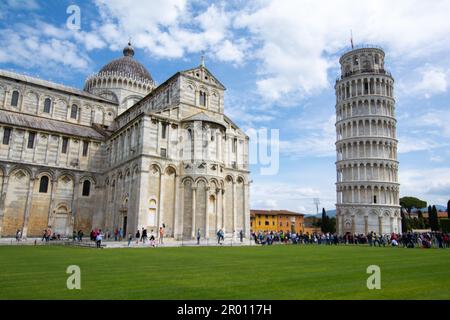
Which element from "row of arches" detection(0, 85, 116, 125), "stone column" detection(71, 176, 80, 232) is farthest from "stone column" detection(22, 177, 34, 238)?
"row of arches" detection(0, 85, 116, 125)

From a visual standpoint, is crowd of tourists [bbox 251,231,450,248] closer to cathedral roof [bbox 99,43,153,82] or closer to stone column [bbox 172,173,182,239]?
stone column [bbox 172,173,182,239]

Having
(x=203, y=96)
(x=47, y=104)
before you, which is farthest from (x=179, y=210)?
(x=47, y=104)

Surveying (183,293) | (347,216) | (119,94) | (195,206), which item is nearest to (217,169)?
(195,206)

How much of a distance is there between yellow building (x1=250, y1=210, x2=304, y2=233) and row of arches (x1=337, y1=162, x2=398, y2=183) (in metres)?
27.0

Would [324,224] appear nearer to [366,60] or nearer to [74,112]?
[366,60]

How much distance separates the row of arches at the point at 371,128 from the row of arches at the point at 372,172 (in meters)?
5.59

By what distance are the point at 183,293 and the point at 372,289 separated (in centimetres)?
427

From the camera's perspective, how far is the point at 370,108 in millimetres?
61750

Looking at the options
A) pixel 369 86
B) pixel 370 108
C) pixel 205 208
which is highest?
pixel 369 86

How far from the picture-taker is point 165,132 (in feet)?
117

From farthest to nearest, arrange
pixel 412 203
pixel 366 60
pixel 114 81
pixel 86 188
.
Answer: pixel 412 203
pixel 366 60
pixel 114 81
pixel 86 188

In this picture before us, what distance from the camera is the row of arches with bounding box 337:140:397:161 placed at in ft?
198

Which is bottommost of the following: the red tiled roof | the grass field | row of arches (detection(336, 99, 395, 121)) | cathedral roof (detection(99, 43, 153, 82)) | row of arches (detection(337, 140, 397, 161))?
the grass field

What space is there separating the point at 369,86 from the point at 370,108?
4.63 m
